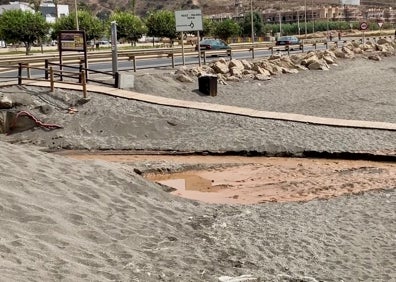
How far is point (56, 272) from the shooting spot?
6211 millimetres

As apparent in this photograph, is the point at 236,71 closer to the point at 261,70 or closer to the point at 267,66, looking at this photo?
the point at 261,70

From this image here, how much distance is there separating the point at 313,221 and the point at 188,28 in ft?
63.7

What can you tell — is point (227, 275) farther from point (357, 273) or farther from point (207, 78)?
point (207, 78)

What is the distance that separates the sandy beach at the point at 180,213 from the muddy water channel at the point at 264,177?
11cm

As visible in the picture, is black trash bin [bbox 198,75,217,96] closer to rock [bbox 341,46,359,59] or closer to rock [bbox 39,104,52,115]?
rock [bbox 39,104,52,115]

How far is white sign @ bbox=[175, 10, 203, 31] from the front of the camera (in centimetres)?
2762

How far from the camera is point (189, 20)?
91.1 ft

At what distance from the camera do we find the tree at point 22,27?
59.6 m

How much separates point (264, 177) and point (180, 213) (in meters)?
4.87

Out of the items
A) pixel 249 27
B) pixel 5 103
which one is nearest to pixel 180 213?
pixel 5 103

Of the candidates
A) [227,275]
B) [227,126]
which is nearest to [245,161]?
[227,126]

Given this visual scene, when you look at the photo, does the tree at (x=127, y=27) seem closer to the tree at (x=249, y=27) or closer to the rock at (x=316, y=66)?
the tree at (x=249, y=27)

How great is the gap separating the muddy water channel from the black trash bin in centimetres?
765

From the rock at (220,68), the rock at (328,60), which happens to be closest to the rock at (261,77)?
the rock at (220,68)
